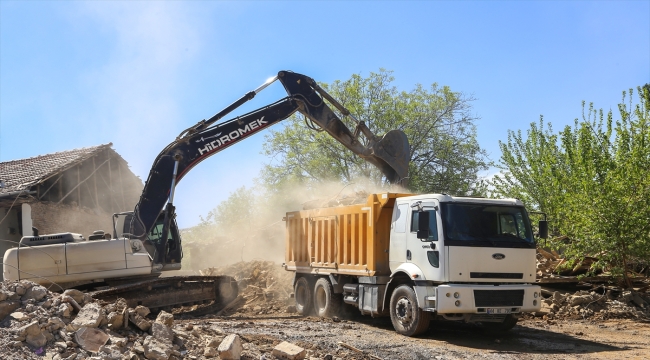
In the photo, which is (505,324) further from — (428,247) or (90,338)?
(90,338)

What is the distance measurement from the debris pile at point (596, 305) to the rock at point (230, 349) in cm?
954

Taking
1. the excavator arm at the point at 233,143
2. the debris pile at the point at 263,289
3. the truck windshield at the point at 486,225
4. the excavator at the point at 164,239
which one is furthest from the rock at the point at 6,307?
the debris pile at the point at 263,289

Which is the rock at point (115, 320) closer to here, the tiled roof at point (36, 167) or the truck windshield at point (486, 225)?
the truck windshield at point (486, 225)

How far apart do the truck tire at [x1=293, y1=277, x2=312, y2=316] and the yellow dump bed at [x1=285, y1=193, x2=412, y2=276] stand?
35cm

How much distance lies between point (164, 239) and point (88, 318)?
24.2 ft

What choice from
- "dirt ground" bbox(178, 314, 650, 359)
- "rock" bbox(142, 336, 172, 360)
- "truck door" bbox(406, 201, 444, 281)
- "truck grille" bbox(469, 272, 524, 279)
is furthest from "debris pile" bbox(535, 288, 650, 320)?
"rock" bbox(142, 336, 172, 360)

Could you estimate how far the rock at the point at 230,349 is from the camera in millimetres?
8773

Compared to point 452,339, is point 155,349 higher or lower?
higher

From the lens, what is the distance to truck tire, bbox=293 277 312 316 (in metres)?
16.2

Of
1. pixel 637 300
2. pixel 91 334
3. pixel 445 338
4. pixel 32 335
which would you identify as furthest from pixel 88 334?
pixel 637 300

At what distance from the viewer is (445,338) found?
40.2 feet

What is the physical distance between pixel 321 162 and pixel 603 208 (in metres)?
20.0

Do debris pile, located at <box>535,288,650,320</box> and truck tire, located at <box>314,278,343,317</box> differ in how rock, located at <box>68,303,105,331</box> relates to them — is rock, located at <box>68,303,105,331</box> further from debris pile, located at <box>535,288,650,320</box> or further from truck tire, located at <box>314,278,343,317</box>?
debris pile, located at <box>535,288,650,320</box>

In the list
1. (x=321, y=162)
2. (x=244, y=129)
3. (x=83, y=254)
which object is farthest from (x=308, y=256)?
(x=321, y=162)
